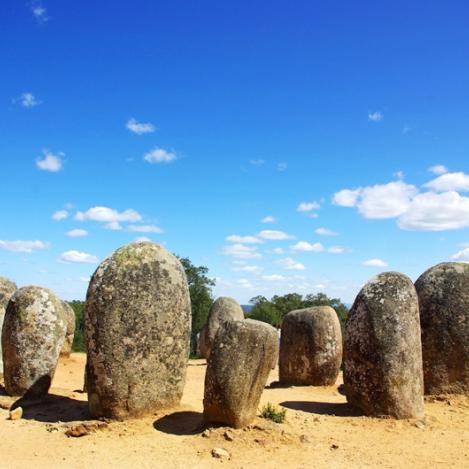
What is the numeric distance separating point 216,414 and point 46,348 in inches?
200

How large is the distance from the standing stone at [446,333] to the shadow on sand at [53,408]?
7.89m

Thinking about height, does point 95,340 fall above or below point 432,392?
above

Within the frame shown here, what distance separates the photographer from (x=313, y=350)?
14562 millimetres

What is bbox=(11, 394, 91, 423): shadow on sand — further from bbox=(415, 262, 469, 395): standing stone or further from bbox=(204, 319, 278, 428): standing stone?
bbox=(415, 262, 469, 395): standing stone

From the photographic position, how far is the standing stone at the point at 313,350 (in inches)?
571

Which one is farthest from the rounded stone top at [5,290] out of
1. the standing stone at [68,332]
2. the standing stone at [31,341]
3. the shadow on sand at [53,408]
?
the shadow on sand at [53,408]

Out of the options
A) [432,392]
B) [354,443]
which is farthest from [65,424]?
[432,392]

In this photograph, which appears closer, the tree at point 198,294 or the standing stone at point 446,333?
the standing stone at point 446,333

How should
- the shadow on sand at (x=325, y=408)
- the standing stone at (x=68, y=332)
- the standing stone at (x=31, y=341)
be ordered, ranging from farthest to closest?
the standing stone at (x=68, y=332), the standing stone at (x=31, y=341), the shadow on sand at (x=325, y=408)

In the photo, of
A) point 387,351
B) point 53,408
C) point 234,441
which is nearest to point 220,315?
point 53,408

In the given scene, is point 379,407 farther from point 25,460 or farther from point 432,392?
point 25,460

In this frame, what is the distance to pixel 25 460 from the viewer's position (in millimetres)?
7809

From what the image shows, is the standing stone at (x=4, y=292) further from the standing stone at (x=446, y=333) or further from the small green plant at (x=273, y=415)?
the standing stone at (x=446, y=333)

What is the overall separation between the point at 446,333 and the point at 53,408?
9019mm
